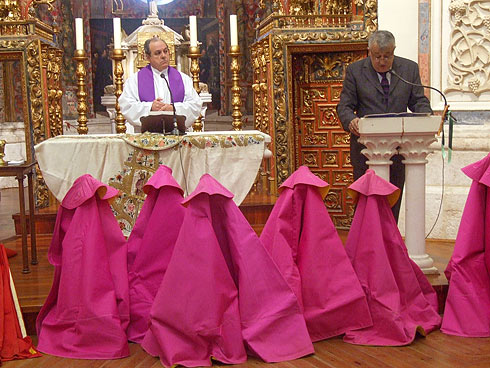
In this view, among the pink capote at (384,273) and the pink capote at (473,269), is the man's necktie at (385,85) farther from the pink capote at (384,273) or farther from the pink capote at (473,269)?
the pink capote at (384,273)

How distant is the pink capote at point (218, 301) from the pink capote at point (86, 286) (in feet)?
0.73

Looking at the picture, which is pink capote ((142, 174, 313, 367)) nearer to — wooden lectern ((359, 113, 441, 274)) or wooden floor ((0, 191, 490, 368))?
wooden floor ((0, 191, 490, 368))

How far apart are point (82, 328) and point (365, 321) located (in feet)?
4.83

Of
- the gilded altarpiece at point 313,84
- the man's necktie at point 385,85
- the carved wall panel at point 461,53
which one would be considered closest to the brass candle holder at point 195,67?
the gilded altarpiece at point 313,84

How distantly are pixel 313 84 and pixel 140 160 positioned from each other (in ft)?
7.93

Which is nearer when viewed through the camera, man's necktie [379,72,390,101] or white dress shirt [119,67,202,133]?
man's necktie [379,72,390,101]

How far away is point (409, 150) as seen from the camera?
4379 millimetres

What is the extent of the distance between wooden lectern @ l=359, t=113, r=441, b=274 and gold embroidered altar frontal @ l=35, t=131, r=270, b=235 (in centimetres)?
125

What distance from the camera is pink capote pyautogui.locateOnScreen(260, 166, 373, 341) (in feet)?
11.9

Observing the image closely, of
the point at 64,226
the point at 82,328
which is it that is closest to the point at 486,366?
the point at 82,328

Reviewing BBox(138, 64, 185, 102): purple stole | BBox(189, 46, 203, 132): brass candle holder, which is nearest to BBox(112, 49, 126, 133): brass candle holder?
BBox(138, 64, 185, 102): purple stole

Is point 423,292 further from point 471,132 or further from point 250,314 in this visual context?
point 471,132

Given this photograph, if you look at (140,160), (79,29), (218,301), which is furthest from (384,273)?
(79,29)

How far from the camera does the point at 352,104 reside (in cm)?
475
